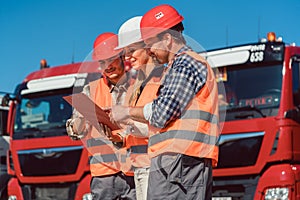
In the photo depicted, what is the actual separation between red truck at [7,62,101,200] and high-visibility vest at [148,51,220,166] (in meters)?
4.76

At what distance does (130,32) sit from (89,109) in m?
0.48

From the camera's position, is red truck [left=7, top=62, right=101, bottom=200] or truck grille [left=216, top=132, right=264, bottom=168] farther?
red truck [left=7, top=62, right=101, bottom=200]

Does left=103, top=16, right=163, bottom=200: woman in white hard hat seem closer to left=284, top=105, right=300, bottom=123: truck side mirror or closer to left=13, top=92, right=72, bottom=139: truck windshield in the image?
left=284, top=105, right=300, bottom=123: truck side mirror

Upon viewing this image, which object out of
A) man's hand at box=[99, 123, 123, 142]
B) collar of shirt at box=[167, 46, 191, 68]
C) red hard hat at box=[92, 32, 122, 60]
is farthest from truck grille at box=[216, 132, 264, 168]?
collar of shirt at box=[167, 46, 191, 68]

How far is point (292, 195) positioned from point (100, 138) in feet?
9.84

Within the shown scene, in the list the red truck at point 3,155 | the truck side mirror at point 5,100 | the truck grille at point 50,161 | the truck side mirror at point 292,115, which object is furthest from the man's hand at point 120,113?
the red truck at point 3,155

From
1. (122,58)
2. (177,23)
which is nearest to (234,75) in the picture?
(122,58)

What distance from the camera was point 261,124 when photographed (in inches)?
237

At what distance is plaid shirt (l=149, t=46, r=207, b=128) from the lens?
8.86 ft

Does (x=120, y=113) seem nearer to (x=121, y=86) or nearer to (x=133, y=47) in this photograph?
(x=133, y=47)

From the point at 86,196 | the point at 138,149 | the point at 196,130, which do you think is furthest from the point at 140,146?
the point at 86,196

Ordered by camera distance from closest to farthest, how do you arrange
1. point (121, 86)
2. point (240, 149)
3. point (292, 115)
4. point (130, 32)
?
1. point (130, 32)
2. point (121, 86)
3. point (292, 115)
4. point (240, 149)

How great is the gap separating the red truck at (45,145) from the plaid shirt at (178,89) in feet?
15.9

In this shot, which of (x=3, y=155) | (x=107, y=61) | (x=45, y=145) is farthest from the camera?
(x=3, y=155)
